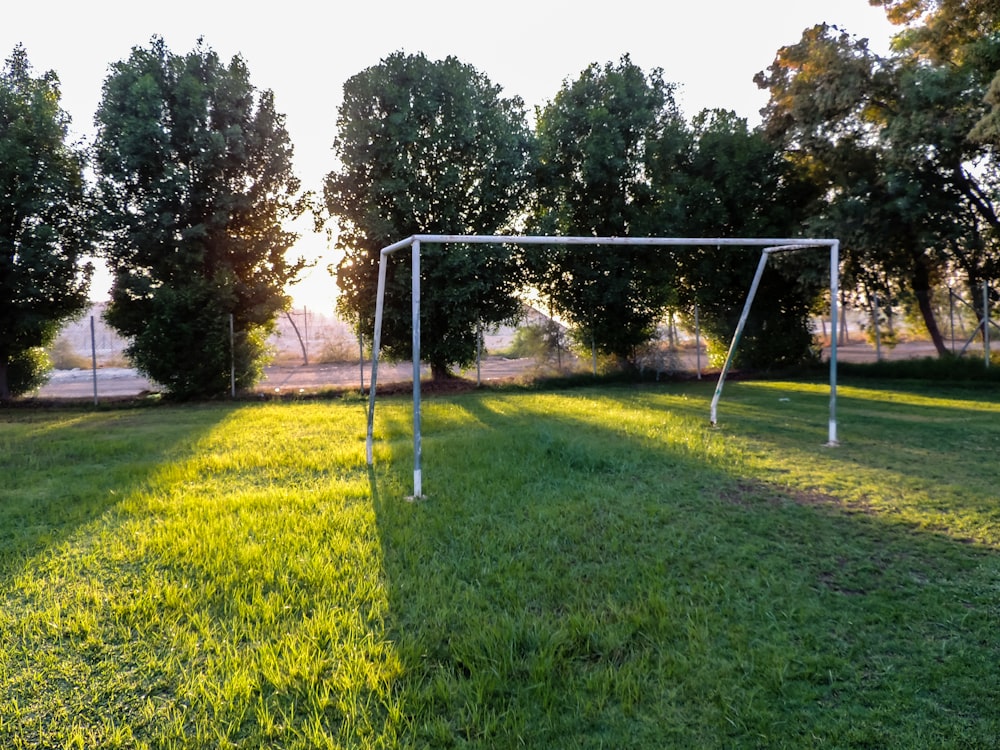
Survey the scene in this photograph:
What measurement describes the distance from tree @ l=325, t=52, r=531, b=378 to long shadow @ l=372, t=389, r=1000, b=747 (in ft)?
28.6

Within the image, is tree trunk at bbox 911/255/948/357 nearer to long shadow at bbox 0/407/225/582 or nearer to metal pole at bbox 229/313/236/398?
long shadow at bbox 0/407/225/582

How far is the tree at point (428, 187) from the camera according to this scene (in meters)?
13.1

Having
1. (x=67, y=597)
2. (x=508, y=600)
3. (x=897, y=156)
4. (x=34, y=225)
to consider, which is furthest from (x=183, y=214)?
(x=897, y=156)

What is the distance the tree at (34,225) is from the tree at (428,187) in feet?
16.5

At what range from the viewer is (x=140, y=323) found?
12.5m

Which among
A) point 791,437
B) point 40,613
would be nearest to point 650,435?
point 791,437

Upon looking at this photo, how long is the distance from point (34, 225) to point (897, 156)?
53.2 feet

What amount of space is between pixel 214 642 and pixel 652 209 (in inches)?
558

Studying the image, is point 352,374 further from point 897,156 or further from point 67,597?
point 67,597

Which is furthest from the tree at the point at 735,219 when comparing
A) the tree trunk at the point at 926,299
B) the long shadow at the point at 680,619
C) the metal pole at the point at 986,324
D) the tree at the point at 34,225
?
the tree at the point at 34,225

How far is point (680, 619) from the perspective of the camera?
278 centimetres

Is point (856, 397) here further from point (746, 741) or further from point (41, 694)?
point (41, 694)

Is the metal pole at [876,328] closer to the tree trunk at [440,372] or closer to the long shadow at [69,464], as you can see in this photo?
the tree trunk at [440,372]

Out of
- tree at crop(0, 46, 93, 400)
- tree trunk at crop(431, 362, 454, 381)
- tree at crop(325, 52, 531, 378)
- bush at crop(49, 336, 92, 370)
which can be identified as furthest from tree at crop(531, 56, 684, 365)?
bush at crop(49, 336, 92, 370)
